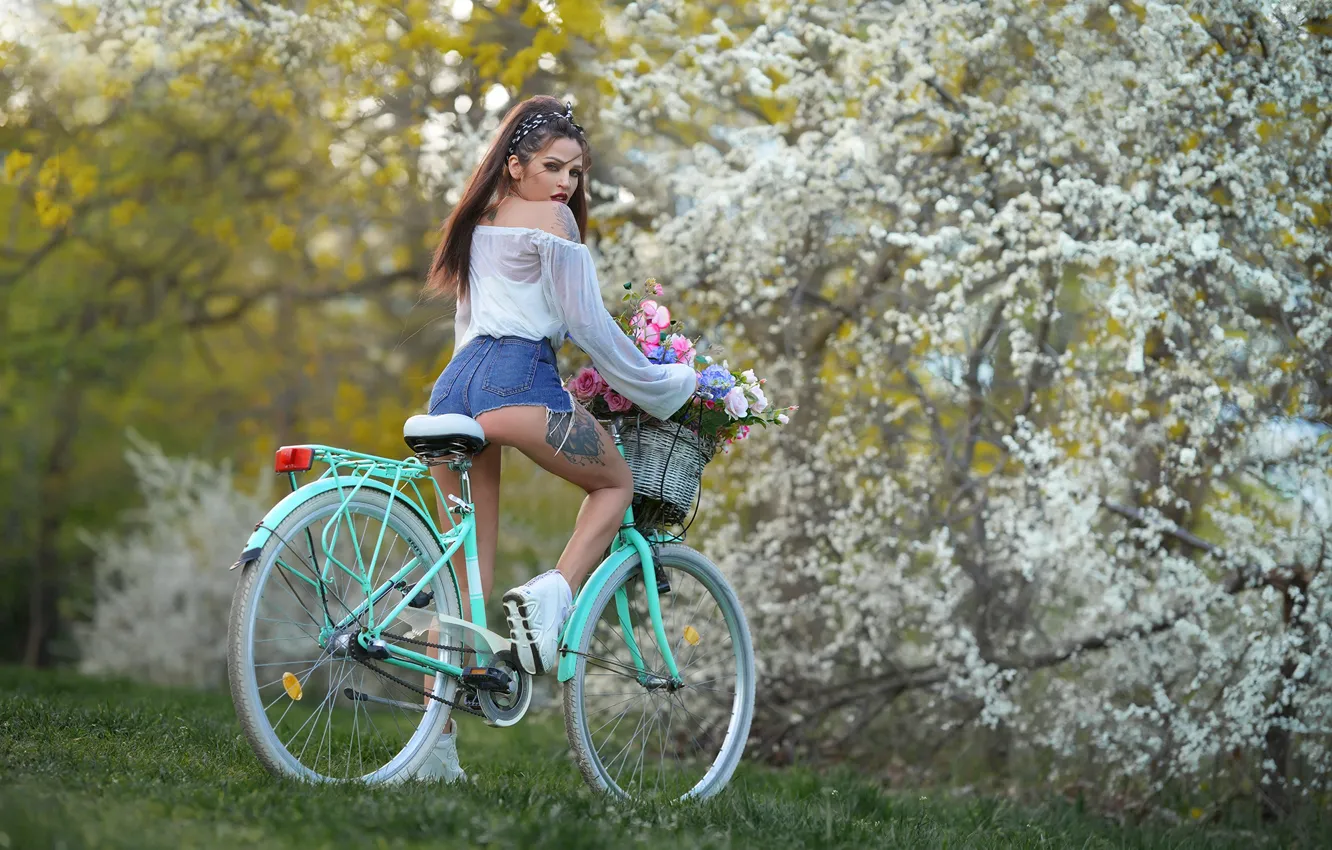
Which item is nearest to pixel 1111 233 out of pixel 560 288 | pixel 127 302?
pixel 560 288

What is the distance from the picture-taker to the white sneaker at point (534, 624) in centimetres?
330

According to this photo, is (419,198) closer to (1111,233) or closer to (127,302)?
(1111,233)

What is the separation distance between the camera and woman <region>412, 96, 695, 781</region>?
3.36 metres

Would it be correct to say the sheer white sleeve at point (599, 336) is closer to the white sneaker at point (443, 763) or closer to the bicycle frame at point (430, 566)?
the bicycle frame at point (430, 566)

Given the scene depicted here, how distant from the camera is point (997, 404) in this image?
5.98 meters

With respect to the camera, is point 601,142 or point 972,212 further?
point 601,142

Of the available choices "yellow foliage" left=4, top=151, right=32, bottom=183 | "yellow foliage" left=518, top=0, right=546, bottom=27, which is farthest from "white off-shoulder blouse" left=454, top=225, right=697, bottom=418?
"yellow foliage" left=4, top=151, right=32, bottom=183

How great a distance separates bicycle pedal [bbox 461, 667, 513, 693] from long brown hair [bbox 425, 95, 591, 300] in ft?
3.40

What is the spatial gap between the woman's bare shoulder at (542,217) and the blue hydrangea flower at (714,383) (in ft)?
1.71

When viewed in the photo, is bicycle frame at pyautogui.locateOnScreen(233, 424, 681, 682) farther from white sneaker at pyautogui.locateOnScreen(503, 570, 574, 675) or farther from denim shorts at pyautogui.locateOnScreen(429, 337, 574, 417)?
denim shorts at pyautogui.locateOnScreen(429, 337, 574, 417)

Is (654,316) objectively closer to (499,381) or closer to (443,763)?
(499,381)

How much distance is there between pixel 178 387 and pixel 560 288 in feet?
46.0

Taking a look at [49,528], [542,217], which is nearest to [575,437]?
[542,217]

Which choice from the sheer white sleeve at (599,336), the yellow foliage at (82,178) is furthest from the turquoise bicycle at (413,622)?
the yellow foliage at (82,178)
